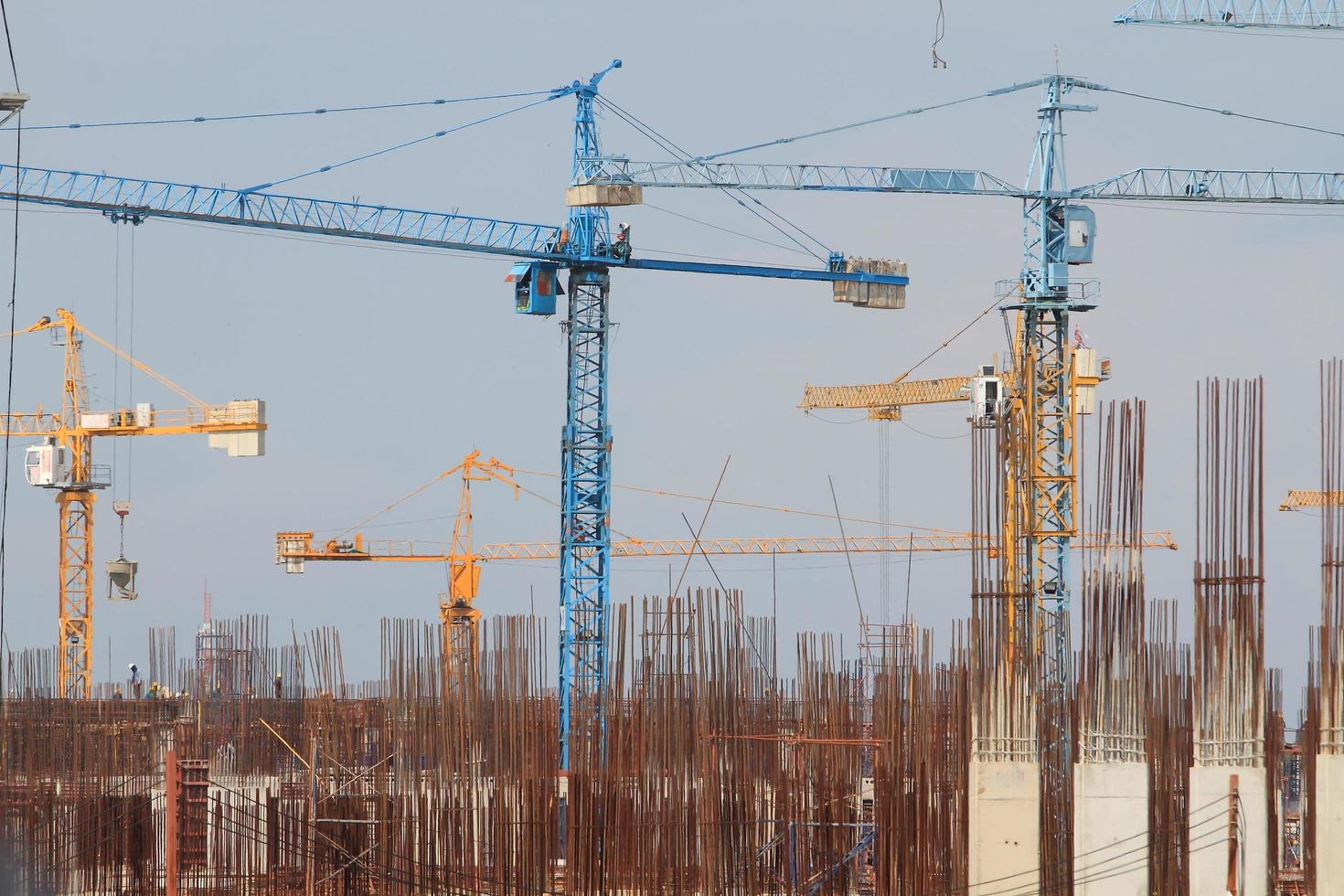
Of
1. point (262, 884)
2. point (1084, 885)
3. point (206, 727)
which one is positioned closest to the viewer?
point (1084, 885)

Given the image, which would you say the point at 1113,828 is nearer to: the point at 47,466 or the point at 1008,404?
the point at 1008,404

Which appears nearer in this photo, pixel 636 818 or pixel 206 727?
pixel 636 818

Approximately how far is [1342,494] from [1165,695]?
16.0ft

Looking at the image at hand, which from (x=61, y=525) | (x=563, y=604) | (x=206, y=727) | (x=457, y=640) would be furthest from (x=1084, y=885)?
(x=457, y=640)

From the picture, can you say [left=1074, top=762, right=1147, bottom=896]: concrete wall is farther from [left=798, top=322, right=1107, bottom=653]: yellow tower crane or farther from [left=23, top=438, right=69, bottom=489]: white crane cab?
[left=23, top=438, right=69, bottom=489]: white crane cab

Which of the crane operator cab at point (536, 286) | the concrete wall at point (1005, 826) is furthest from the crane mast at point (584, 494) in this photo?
the concrete wall at point (1005, 826)

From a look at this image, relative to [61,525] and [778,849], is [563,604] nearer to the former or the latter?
[778,849]

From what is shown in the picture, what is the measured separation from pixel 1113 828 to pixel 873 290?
98.9 feet

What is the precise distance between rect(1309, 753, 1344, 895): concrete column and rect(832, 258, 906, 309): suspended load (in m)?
29.6

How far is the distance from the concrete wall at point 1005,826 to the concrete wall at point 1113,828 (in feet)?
1.74

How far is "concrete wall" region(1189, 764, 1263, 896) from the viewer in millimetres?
21188

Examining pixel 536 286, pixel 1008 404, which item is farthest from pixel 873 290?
pixel 1008 404

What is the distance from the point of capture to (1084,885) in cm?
2167

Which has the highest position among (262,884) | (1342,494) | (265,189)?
(265,189)
